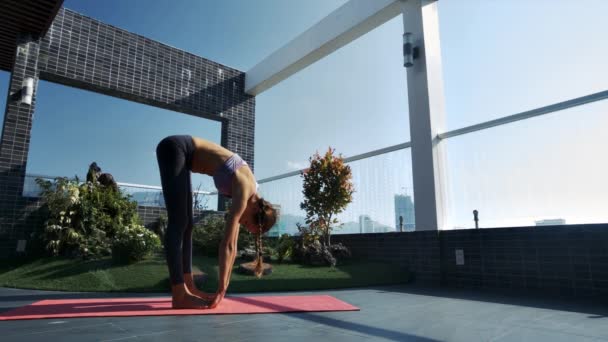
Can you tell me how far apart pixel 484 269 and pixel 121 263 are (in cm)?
488

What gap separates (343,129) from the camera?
8.08 metres

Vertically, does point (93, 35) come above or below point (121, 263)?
above

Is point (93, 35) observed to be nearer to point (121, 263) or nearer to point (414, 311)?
Answer: point (121, 263)

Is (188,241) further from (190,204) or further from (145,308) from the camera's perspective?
(145,308)

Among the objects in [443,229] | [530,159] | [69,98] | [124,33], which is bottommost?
[443,229]

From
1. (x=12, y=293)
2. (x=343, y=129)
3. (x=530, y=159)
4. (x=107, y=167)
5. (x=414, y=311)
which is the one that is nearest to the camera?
(x=414, y=311)

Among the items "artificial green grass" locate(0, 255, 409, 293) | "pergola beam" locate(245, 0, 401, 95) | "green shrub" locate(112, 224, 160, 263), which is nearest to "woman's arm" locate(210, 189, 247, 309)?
"artificial green grass" locate(0, 255, 409, 293)

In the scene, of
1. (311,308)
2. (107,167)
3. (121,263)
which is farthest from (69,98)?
(311,308)

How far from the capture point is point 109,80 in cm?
780

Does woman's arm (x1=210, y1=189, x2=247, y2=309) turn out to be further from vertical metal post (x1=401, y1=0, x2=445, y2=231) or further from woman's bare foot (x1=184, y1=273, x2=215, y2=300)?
vertical metal post (x1=401, y1=0, x2=445, y2=231)

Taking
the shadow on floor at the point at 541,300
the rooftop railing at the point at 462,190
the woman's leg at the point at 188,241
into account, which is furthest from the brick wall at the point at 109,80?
the shadow on floor at the point at 541,300

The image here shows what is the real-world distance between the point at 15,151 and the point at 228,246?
578cm

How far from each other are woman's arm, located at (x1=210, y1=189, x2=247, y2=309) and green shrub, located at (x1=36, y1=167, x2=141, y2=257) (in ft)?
12.0

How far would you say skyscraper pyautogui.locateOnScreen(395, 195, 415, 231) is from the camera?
602 cm
